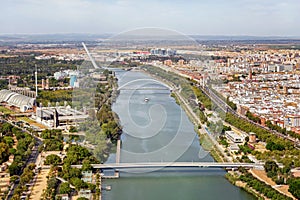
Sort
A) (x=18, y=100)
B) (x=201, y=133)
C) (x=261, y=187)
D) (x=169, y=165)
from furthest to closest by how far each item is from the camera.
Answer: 1. (x=18, y=100)
2. (x=201, y=133)
3. (x=169, y=165)
4. (x=261, y=187)

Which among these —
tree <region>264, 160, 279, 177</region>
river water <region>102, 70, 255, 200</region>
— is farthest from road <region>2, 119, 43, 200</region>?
tree <region>264, 160, 279, 177</region>

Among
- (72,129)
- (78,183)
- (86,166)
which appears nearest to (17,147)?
(72,129)

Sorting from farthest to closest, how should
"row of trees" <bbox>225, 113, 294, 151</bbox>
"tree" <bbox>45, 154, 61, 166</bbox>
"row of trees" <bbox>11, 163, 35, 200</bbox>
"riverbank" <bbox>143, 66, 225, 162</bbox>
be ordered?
"row of trees" <bbox>225, 113, 294, 151</bbox>, "riverbank" <bbox>143, 66, 225, 162</bbox>, "tree" <bbox>45, 154, 61, 166</bbox>, "row of trees" <bbox>11, 163, 35, 200</bbox>

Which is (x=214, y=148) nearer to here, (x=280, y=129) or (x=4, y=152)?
(x=280, y=129)

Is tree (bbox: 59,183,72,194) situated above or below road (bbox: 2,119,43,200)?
above

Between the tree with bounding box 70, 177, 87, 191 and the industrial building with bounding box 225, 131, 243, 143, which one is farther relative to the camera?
the industrial building with bounding box 225, 131, 243, 143

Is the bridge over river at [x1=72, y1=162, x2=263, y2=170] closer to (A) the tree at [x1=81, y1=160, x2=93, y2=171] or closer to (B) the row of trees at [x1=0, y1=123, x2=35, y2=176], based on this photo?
(A) the tree at [x1=81, y1=160, x2=93, y2=171]

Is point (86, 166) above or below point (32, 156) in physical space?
above

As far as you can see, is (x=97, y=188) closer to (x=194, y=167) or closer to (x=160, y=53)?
(x=194, y=167)

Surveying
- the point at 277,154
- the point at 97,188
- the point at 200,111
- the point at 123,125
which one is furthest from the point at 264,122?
the point at 97,188
